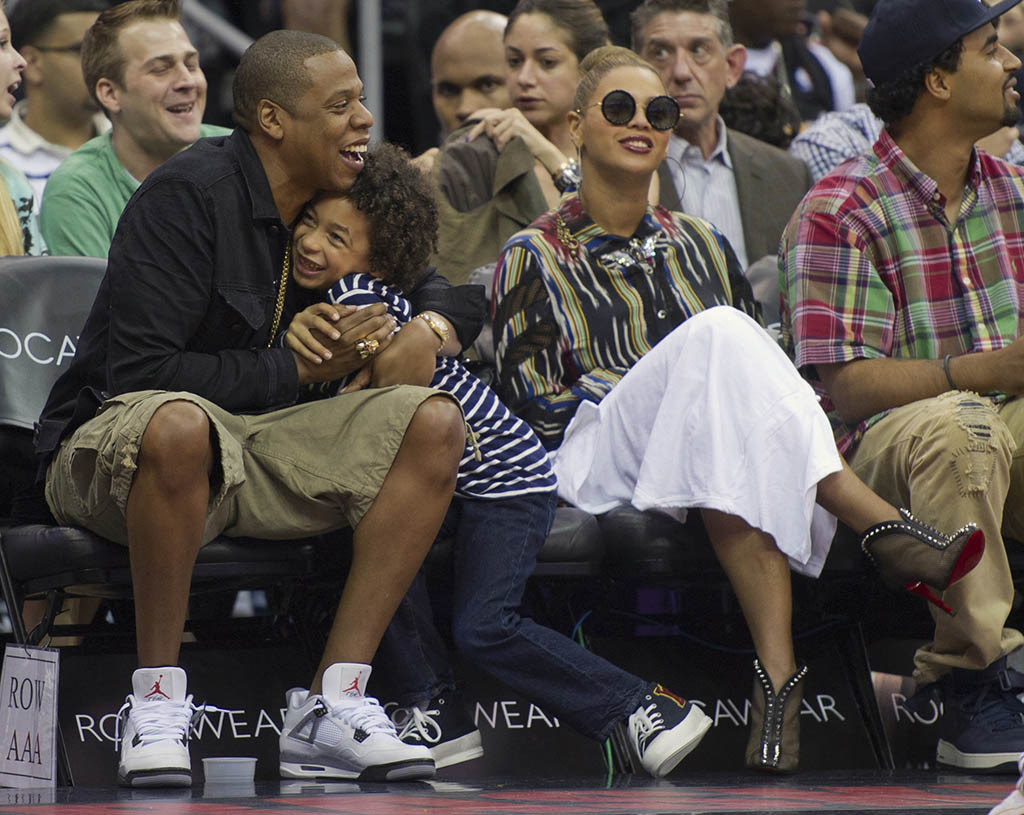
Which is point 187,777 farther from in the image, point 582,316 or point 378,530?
point 582,316

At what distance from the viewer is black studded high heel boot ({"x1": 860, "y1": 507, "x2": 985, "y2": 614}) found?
3.35 metres

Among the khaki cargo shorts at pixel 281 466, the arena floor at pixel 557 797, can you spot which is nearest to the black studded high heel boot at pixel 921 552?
the arena floor at pixel 557 797

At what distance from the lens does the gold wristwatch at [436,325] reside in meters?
3.49

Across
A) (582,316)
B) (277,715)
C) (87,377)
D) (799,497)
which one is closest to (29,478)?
(87,377)

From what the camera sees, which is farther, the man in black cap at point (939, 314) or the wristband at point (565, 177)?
the wristband at point (565, 177)

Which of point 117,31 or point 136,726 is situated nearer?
point 136,726

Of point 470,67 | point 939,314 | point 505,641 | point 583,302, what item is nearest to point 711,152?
point 470,67

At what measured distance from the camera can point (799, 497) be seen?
3.48 metres

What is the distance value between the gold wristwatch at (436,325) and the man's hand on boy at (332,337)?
87 mm

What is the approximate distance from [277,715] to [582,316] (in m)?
1.20

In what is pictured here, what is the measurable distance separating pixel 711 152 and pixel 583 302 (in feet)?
4.58

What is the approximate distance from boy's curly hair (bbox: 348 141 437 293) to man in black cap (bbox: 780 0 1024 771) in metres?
0.94

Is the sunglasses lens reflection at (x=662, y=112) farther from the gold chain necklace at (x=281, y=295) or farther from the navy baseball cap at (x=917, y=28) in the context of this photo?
the gold chain necklace at (x=281, y=295)

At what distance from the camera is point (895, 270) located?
3961 millimetres
